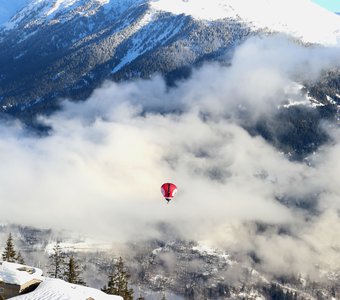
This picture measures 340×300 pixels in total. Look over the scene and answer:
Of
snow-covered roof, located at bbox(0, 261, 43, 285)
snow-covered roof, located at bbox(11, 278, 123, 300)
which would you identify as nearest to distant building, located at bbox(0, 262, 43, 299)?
snow-covered roof, located at bbox(0, 261, 43, 285)

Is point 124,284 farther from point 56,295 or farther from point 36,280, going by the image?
point 56,295

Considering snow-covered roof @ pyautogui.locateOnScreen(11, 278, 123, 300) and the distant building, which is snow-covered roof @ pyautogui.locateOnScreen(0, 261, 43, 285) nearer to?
the distant building

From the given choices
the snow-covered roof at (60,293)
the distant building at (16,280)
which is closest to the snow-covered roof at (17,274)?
the distant building at (16,280)

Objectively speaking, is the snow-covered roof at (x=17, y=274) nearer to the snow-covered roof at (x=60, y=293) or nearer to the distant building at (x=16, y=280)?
the distant building at (x=16, y=280)

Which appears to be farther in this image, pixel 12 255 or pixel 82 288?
pixel 12 255

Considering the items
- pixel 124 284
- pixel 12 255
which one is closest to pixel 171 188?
pixel 124 284

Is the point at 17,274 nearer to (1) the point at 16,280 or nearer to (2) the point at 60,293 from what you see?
(1) the point at 16,280

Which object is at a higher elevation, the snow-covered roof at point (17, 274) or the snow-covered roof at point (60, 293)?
the snow-covered roof at point (17, 274)
